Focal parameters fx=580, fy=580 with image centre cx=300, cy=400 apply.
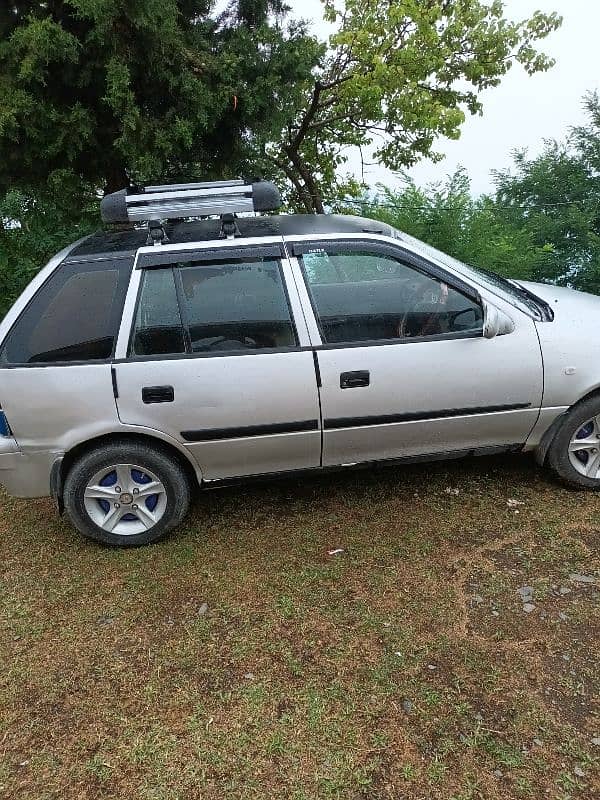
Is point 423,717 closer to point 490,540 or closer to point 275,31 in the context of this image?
point 490,540

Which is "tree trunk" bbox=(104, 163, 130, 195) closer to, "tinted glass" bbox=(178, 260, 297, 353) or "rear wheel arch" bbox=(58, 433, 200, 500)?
"tinted glass" bbox=(178, 260, 297, 353)

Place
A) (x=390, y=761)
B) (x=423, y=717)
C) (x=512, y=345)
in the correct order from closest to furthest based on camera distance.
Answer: (x=390, y=761) → (x=423, y=717) → (x=512, y=345)

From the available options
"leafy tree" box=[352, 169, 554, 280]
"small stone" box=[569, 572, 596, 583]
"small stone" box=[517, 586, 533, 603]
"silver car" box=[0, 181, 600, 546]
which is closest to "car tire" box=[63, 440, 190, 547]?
"silver car" box=[0, 181, 600, 546]

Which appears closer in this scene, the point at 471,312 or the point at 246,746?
the point at 246,746

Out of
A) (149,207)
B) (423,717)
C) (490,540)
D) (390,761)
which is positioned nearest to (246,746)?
(390,761)

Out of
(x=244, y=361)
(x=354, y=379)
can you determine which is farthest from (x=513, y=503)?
(x=244, y=361)

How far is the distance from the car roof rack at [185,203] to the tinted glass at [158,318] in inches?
9.7

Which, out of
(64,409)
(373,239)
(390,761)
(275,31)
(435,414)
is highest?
(275,31)

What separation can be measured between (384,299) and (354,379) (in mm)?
520

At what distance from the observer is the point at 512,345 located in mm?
3273

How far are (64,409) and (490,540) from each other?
2.44 meters

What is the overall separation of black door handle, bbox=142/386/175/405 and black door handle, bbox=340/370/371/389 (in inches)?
36.3

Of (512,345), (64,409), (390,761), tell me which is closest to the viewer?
(390,761)

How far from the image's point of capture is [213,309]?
3150 millimetres
